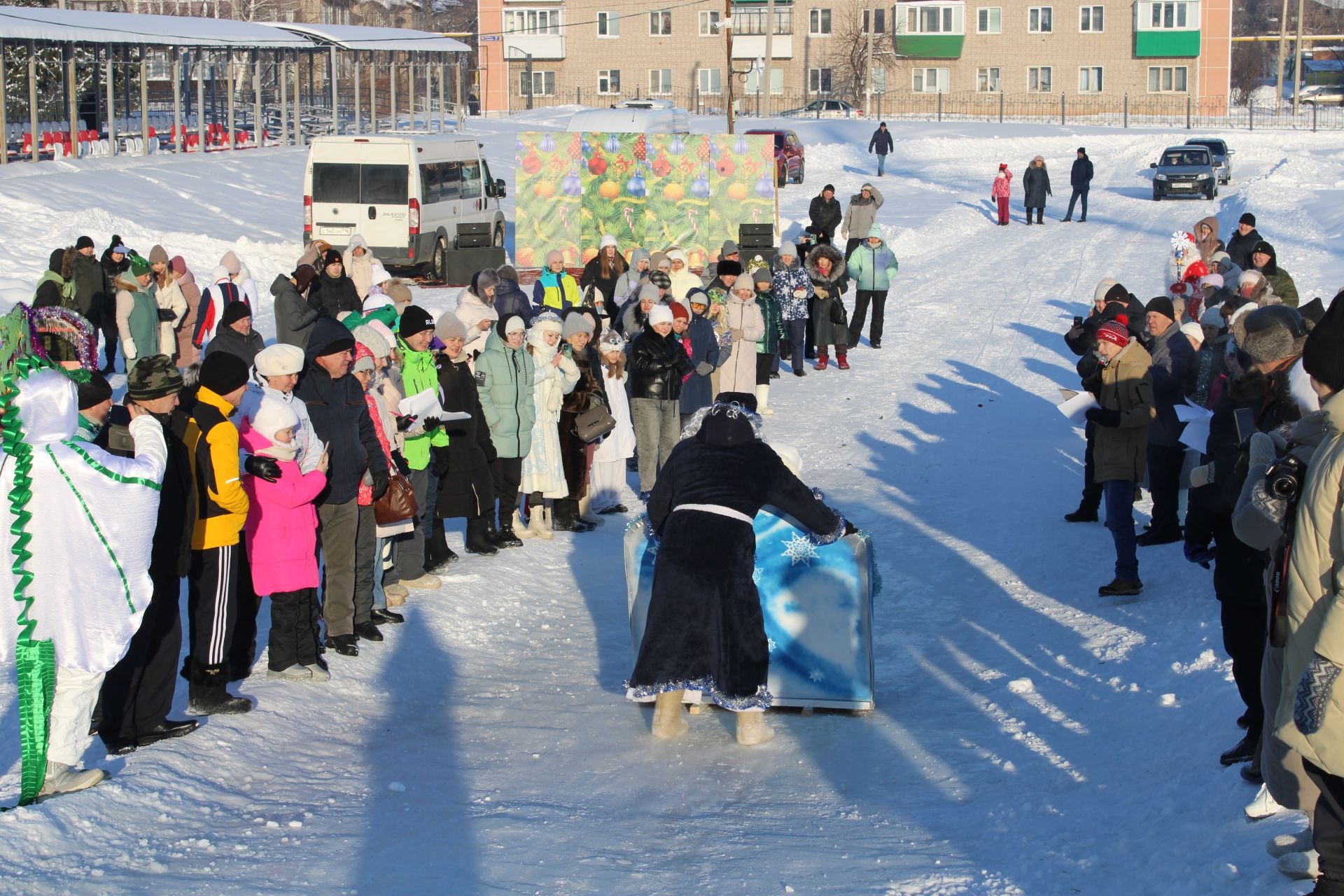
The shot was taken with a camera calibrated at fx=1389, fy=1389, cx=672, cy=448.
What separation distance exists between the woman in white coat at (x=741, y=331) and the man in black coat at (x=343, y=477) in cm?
620

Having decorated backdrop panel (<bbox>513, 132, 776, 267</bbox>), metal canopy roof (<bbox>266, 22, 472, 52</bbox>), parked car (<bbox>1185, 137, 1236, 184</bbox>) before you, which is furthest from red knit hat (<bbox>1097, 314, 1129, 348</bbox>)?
metal canopy roof (<bbox>266, 22, 472, 52</bbox>)

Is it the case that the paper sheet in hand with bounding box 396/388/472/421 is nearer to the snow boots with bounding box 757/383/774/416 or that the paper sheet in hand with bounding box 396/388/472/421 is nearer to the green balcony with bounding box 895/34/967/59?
the snow boots with bounding box 757/383/774/416

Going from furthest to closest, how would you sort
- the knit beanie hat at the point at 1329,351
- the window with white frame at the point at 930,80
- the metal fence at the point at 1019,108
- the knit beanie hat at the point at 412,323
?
the window with white frame at the point at 930,80, the metal fence at the point at 1019,108, the knit beanie hat at the point at 412,323, the knit beanie hat at the point at 1329,351

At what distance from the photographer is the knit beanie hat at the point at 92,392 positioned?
574cm

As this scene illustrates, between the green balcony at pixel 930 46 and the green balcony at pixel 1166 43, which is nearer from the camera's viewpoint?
the green balcony at pixel 1166 43

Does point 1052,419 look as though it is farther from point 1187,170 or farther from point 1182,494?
point 1187,170

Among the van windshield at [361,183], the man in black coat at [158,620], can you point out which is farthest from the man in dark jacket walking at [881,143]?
the man in black coat at [158,620]

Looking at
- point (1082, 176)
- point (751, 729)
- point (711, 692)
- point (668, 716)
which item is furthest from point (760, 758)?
point (1082, 176)

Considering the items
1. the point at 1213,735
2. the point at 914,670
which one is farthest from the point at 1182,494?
the point at 1213,735

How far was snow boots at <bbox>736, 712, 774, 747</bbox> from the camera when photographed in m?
6.22

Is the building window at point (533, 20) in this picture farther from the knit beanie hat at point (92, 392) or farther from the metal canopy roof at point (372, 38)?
the knit beanie hat at point (92, 392)

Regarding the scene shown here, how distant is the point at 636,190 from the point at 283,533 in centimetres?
1590

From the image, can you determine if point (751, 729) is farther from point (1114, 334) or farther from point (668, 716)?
point (1114, 334)

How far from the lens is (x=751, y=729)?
6.26 metres
